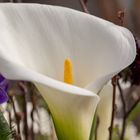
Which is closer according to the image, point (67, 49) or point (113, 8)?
point (67, 49)

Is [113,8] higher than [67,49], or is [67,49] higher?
[67,49]

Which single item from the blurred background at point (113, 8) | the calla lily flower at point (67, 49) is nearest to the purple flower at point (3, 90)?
the calla lily flower at point (67, 49)

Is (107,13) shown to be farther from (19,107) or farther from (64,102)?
(64,102)

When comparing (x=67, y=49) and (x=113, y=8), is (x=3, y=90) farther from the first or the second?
(x=113, y=8)

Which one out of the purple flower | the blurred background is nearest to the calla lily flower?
the purple flower

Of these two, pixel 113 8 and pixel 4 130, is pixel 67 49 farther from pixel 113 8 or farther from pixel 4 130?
pixel 113 8

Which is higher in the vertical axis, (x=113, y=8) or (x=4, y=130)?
(x=4, y=130)

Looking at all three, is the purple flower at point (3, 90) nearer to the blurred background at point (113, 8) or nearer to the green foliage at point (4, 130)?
the green foliage at point (4, 130)

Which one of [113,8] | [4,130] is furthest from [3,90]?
[113,8]

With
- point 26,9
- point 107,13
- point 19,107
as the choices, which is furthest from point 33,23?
point 107,13

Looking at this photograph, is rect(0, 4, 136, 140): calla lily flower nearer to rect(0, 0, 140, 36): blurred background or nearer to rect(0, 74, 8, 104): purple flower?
rect(0, 74, 8, 104): purple flower
